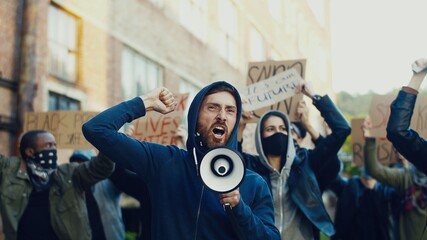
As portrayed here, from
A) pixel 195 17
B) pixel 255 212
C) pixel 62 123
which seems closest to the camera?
pixel 255 212

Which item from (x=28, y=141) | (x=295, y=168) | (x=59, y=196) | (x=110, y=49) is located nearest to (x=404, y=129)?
(x=295, y=168)

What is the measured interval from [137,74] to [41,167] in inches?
386

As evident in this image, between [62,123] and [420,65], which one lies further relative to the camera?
[62,123]

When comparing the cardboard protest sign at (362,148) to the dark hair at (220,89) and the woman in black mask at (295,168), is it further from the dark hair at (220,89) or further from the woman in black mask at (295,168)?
the dark hair at (220,89)

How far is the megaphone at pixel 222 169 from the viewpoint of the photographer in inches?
114

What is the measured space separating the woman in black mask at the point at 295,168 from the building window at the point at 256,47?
2038cm

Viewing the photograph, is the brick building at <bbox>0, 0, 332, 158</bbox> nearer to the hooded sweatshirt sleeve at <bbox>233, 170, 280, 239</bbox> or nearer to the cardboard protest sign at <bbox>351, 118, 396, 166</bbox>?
the cardboard protest sign at <bbox>351, 118, 396, 166</bbox>

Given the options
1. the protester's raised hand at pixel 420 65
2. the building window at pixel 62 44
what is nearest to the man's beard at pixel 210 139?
the protester's raised hand at pixel 420 65

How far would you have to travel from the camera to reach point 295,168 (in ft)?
17.0

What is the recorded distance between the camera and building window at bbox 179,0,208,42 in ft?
61.9

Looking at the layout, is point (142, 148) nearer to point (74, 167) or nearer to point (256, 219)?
point (256, 219)

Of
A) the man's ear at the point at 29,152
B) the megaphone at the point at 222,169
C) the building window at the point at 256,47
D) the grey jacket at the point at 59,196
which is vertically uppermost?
the building window at the point at 256,47

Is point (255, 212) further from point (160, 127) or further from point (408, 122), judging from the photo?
point (160, 127)

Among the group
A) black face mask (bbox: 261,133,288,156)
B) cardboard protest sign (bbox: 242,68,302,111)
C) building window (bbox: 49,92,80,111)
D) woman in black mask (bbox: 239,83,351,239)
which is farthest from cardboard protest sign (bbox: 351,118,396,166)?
building window (bbox: 49,92,80,111)
